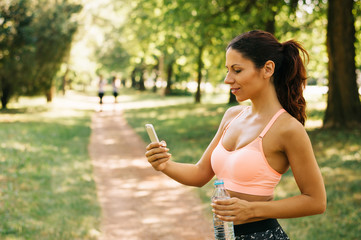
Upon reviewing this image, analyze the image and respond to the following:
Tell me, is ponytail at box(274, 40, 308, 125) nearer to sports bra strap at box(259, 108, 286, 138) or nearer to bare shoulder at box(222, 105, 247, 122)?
sports bra strap at box(259, 108, 286, 138)

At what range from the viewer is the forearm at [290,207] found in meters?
1.96

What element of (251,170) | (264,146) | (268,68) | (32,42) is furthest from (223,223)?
(32,42)

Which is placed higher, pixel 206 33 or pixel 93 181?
pixel 206 33


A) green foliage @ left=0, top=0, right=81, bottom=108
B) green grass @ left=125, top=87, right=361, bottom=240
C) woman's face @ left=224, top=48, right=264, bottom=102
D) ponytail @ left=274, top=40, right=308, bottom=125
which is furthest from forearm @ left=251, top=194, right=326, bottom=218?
green foliage @ left=0, top=0, right=81, bottom=108

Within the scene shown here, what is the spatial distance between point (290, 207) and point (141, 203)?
584 centimetres

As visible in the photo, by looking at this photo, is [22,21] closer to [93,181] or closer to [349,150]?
[93,181]

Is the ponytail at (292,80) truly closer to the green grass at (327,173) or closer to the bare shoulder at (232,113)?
the bare shoulder at (232,113)

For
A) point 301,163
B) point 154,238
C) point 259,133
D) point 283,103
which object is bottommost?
point 154,238

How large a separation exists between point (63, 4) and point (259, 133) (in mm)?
24167

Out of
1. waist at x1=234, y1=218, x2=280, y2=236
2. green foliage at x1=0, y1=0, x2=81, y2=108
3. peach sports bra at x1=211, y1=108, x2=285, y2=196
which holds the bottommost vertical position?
waist at x1=234, y1=218, x2=280, y2=236

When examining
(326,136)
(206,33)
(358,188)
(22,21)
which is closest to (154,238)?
(358,188)

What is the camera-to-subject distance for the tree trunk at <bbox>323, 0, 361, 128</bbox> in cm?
1288

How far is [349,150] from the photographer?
10.2 m

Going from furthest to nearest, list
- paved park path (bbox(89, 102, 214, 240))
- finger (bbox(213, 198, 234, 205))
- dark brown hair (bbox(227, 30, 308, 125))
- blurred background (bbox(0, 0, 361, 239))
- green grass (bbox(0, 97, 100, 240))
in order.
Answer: blurred background (bbox(0, 0, 361, 239))
paved park path (bbox(89, 102, 214, 240))
green grass (bbox(0, 97, 100, 240))
dark brown hair (bbox(227, 30, 308, 125))
finger (bbox(213, 198, 234, 205))
